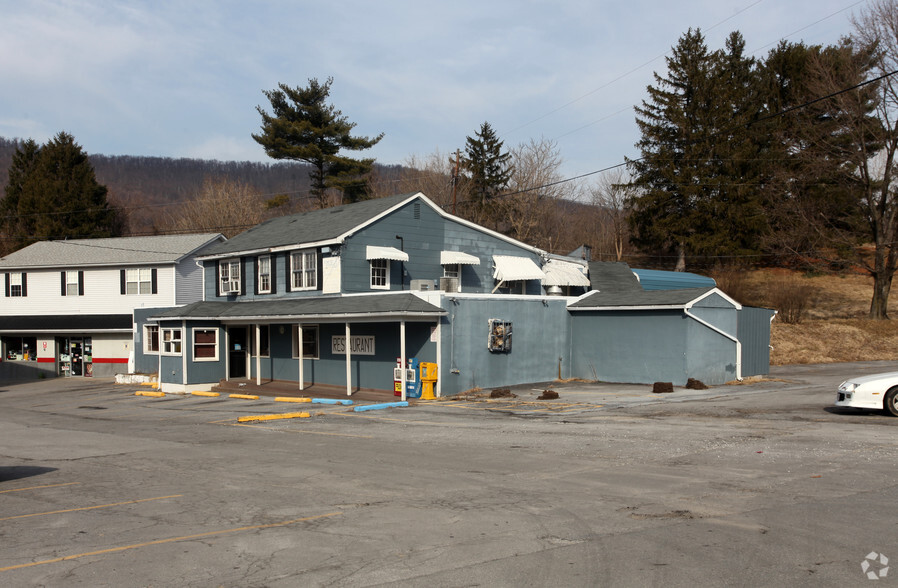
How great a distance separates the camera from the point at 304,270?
94.2 feet

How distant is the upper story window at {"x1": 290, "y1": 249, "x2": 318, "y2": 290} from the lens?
2828 centimetres

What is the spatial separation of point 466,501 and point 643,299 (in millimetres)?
17732

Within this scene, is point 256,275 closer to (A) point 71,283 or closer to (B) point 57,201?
(A) point 71,283

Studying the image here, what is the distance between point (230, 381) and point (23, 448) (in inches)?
592

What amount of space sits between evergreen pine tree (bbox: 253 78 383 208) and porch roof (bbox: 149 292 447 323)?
25.2 m

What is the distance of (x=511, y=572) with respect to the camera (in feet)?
20.7

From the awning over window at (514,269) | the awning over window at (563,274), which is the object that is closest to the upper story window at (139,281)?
the awning over window at (514,269)

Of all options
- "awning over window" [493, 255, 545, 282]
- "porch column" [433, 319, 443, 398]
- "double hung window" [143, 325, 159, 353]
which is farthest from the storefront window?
"porch column" [433, 319, 443, 398]

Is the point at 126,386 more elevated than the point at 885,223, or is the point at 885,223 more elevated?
the point at 885,223

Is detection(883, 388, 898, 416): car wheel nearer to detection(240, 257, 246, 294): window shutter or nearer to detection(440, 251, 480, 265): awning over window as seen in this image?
detection(440, 251, 480, 265): awning over window

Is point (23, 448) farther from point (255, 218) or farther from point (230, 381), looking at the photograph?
point (255, 218)

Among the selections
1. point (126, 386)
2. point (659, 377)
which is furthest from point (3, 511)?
point (126, 386)

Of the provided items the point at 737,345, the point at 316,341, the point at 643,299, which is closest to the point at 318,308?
the point at 316,341

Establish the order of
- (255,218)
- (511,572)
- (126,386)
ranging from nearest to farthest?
(511,572) → (126,386) → (255,218)
